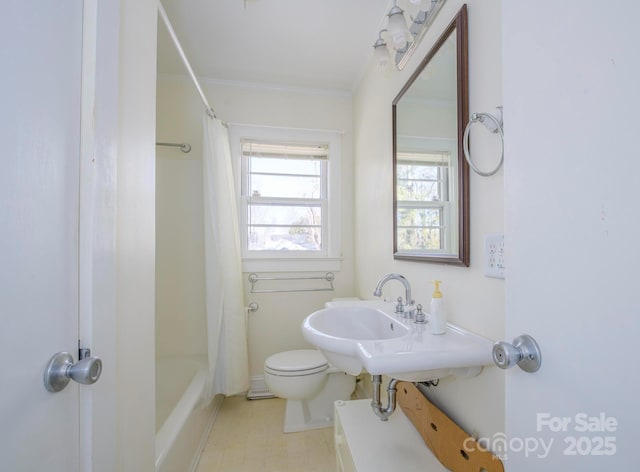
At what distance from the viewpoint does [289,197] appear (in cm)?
218

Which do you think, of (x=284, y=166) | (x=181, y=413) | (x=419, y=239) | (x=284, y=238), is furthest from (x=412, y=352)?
(x=284, y=166)

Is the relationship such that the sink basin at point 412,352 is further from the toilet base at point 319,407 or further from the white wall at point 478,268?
the toilet base at point 319,407

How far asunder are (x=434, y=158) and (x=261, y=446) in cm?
179

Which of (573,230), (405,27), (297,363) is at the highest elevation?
(405,27)

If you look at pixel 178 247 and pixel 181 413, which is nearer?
pixel 181 413

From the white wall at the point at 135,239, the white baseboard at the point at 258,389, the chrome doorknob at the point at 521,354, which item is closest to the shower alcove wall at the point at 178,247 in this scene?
the white baseboard at the point at 258,389

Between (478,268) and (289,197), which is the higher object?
(289,197)

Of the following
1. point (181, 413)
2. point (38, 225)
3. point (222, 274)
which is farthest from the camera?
point (222, 274)

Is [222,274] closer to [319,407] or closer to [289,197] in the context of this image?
[289,197]

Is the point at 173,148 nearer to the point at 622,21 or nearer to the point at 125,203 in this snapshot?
the point at 125,203

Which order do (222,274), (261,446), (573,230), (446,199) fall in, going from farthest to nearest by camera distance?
1. (222,274)
2. (261,446)
3. (446,199)
4. (573,230)

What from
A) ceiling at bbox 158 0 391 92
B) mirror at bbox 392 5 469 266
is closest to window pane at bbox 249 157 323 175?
ceiling at bbox 158 0 391 92

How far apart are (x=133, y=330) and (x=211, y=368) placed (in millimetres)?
1068

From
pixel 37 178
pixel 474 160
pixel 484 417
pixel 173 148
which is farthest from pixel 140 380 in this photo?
pixel 173 148
